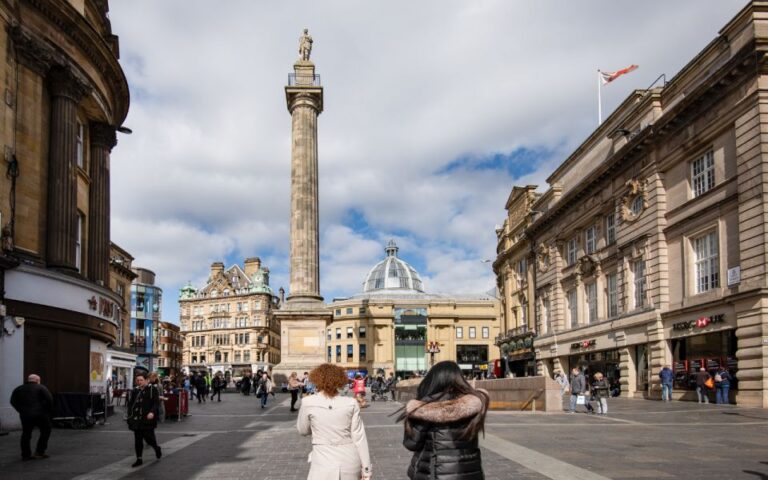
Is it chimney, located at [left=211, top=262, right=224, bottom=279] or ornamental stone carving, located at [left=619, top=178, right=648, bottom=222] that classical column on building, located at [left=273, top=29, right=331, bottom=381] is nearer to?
ornamental stone carving, located at [left=619, top=178, right=648, bottom=222]

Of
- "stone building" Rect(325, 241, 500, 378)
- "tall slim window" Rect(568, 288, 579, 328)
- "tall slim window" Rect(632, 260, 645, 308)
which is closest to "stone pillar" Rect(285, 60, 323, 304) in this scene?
"tall slim window" Rect(632, 260, 645, 308)

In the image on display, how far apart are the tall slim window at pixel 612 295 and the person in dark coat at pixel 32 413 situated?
35.2m

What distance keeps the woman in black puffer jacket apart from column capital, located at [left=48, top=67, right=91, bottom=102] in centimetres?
2197

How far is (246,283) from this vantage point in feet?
454

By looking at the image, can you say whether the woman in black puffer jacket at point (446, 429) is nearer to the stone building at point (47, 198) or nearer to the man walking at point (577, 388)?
the stone building at point (47, 198)

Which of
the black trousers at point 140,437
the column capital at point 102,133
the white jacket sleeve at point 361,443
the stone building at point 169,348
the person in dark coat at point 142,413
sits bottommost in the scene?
the stone building at point 169,348

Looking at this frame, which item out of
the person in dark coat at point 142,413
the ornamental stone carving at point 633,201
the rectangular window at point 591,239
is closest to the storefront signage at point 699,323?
the ornamental stone carving at point 633,201

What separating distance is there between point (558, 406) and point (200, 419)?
12.8 m

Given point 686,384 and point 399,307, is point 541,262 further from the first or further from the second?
point 399,307

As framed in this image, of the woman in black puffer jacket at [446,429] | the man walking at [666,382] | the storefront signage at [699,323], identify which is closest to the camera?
the woman in black puffer jacket at [446,429]

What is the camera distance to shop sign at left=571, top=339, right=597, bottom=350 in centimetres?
4680

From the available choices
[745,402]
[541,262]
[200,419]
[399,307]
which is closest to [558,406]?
[745,402]

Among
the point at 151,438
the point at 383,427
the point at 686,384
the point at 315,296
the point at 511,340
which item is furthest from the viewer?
the point at 511,340

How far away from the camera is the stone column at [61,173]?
76.5ft
